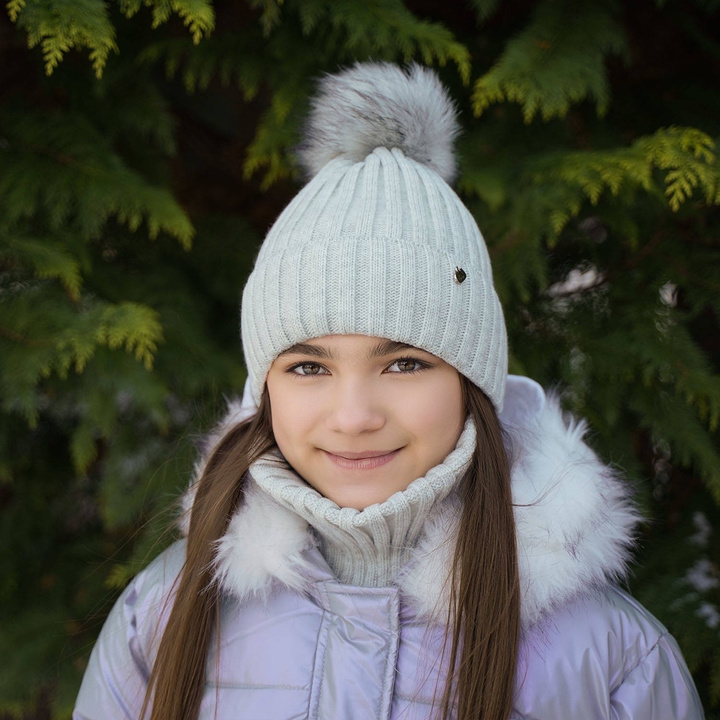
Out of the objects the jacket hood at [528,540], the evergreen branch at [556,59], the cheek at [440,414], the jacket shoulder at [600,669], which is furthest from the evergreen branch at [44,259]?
the jacket shoulder at [600,669]

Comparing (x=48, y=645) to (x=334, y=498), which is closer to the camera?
(x=334, y=498)

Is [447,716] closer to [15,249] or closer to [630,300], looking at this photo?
[630,300]

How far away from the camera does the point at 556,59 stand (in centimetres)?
209

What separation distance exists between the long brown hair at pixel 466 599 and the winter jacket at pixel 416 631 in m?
0.04

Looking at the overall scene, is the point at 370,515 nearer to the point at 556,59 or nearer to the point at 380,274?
the point at 380,274

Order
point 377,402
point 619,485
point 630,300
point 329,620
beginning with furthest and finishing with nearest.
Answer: point 630,300 < point 619,485 < point 329,620 < point 377,402

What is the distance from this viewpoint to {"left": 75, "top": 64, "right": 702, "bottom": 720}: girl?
166 centimetres

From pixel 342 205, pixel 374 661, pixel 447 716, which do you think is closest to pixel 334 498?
pixel 374 661

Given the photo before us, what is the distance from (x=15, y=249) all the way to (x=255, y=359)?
823 mm

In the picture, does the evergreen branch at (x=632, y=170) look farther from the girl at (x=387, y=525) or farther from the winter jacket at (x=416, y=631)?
the winter jacket at (x=416, y=631)

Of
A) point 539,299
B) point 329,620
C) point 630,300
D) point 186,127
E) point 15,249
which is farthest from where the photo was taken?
point 186,127

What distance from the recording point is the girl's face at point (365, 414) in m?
1.65

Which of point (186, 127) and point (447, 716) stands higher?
point (186, 127)

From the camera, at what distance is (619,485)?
1.97m
